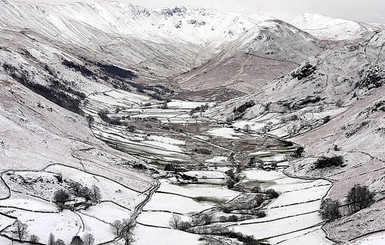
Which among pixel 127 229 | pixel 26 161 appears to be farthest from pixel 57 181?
pixel 127 229

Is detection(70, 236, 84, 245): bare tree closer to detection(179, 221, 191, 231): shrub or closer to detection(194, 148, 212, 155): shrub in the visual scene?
detection(179, 221, 191, 231): shrub

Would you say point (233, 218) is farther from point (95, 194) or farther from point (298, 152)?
point (298, 152)

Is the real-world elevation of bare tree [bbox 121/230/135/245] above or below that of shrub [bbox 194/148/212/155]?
below

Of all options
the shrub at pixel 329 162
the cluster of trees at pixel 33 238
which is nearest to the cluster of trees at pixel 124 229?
the cluster of trees at pixel 33 238

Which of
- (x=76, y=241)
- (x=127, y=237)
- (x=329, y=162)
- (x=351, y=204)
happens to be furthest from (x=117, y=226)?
(x=329, y=162)

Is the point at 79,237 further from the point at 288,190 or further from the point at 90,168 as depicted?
the point at 288,190

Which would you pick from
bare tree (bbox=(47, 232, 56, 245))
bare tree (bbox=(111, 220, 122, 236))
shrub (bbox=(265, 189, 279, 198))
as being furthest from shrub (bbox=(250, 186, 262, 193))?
bare tree (bbox=(47, 232, 56, 245))

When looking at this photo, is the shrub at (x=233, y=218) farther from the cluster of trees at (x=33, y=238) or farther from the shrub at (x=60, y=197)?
the shrub at (x=60, y=197)
